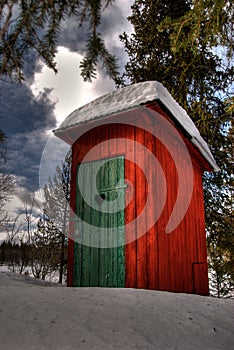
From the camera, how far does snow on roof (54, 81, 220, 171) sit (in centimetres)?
549

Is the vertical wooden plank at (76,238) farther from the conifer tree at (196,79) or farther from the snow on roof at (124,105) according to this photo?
the conifer tree at (196,79)

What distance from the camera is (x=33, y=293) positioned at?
11.4 ft

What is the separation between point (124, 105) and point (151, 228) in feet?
7.52

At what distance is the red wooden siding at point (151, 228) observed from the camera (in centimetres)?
518

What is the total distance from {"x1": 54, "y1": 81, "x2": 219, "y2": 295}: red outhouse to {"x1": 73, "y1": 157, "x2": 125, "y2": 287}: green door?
0.02 m

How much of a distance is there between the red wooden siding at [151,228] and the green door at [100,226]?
0.15m

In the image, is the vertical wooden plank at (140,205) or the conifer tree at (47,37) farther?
the vertical wooden plank at (140,205)

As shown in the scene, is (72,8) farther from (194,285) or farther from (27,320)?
(194,285)

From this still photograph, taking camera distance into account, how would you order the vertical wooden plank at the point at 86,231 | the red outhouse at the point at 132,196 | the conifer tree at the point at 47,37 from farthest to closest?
the vertical wooden plank at the point at 86,231
the red outhouse at the point at 132,196
the conifer tree at the point at 47,37

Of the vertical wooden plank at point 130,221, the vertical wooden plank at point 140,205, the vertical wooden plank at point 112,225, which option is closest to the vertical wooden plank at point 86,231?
the vertical wooden plank at point 112,225

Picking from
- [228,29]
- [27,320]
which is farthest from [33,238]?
[228,29]

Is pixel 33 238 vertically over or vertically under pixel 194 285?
over

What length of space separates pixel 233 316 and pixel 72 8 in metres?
3.52

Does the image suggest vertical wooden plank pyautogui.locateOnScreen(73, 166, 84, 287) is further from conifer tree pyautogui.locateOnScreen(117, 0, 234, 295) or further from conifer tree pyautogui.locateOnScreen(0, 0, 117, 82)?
conifer tree pyautogui.locateOnScreen(117, 0, 234, 295)
